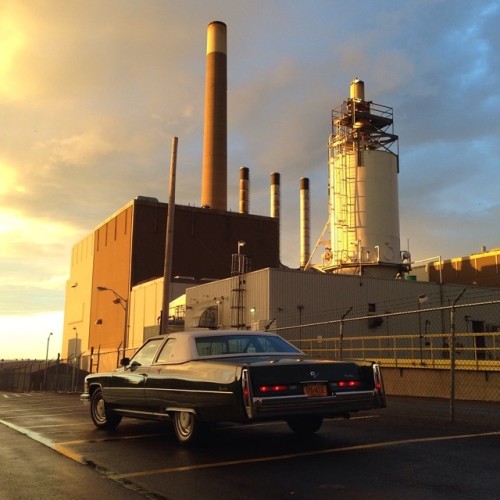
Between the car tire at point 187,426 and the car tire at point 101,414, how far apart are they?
91.0 inches

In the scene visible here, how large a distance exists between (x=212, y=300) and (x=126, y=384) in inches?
1102

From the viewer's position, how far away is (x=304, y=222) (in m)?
70.8

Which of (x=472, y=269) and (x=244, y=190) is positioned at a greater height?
(x=244, y=190)

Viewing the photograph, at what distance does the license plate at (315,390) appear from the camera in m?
7.04

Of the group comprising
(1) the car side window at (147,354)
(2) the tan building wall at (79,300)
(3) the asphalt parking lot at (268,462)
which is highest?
(2) the tan building wall at (79,300)

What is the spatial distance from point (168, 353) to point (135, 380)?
82 centimetres

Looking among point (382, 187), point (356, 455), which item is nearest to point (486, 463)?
point (356, 455)

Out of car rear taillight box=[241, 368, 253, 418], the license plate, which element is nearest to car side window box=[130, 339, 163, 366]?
car rear taillight box=[241, 368, 253, 418]

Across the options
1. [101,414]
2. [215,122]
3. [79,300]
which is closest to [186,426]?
[101,414]

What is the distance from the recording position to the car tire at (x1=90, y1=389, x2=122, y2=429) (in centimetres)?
992

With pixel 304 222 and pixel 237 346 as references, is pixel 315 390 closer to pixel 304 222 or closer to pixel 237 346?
pixel 237 346

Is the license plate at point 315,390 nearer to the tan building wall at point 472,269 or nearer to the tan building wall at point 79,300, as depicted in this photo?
the tan building wall at point 472,269

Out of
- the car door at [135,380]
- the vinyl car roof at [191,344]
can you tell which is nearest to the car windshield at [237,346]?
the vinyl car roof at [191,344]

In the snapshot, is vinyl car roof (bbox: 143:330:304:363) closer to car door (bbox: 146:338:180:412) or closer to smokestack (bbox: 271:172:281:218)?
car door (bbox: 146:338:180:412)
